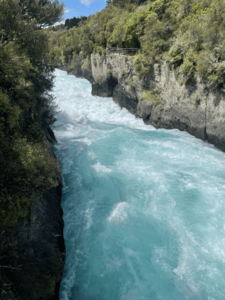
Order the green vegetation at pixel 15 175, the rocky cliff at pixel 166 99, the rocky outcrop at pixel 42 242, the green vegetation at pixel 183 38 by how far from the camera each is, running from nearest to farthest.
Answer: the green vegetation at pixel 15 175, the rocky outcrop at pixel 42 242, the green vegetation at pixel 183 38, the rocky cliff at pixel 166 99

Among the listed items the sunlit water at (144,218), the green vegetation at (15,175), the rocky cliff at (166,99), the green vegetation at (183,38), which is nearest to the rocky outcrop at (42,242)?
the green vegetation at (15,175)

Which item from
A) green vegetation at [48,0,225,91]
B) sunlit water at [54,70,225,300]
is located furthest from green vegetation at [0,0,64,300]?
green vegetation at [48,0,225,91]

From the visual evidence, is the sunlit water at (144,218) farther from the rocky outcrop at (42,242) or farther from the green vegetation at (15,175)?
the green vegetation at (15,175)

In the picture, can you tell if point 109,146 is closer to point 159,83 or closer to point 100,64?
point 159,83

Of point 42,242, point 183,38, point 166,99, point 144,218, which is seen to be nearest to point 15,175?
point 42,242

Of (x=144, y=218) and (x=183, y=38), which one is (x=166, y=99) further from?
(x=144, y=218)

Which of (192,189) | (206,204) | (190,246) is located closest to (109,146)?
(192,189)
